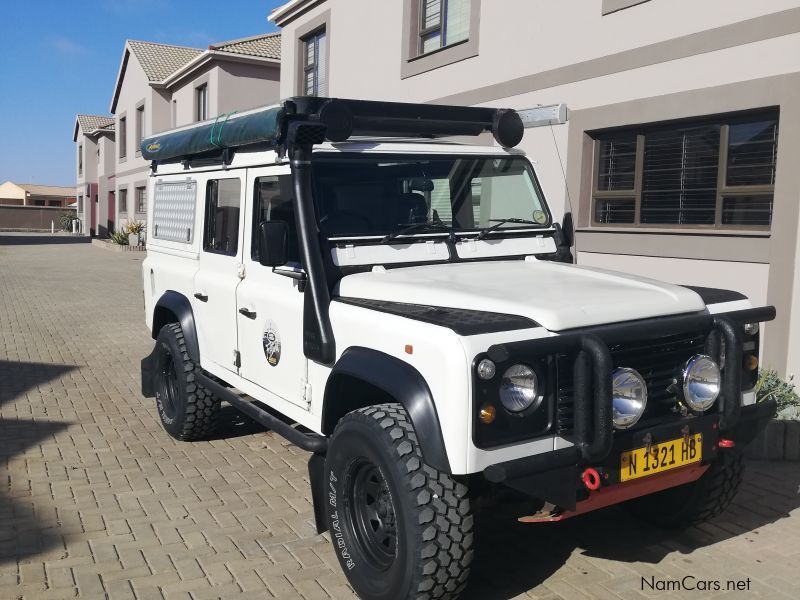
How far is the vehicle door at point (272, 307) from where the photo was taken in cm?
431

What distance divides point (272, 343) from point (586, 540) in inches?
79.8

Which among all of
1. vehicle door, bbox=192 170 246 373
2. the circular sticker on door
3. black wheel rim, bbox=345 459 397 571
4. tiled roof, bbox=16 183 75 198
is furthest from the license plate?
tiled roof, bbox=16 183 75 198

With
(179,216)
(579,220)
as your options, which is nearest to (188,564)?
(179,216)

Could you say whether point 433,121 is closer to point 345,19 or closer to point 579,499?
point 579,499

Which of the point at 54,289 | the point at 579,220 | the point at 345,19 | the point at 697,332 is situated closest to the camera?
the point at 697,332

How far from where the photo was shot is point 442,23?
37.7 feet

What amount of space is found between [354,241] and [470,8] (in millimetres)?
7349

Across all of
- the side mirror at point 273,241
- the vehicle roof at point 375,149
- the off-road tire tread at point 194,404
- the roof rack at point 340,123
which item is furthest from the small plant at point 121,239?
the side mirror at point 273,241

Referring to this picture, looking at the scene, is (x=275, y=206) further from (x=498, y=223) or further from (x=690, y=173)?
(x=690, y=173)

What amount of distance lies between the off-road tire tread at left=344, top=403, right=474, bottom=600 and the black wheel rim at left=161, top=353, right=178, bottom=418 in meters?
3.39

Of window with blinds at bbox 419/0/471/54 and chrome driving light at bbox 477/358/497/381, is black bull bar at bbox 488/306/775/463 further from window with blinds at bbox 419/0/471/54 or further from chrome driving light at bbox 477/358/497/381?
window with blinds at bbox 419/0/471/54

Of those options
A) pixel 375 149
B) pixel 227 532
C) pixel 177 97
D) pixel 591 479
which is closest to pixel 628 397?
pixel 591 479

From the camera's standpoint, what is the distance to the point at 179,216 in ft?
20.1

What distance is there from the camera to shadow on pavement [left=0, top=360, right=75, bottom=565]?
14.1 feet
